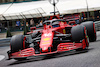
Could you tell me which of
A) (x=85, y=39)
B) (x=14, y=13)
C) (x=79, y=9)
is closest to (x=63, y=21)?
(x=85, y=39)

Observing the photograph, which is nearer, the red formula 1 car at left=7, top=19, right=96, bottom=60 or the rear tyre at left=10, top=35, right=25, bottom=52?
the red formula 1 car at left=7, top=19, right=96, bottom=60

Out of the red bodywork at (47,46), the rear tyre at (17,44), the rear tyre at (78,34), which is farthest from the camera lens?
the rear tyre at (17,44)

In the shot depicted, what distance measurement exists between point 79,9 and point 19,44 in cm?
1575

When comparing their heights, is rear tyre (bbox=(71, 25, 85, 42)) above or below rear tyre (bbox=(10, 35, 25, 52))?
above

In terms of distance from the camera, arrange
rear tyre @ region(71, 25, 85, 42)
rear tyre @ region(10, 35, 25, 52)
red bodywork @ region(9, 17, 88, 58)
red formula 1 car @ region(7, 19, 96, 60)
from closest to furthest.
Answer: red bodywork @ region(9, 17, 88, 58), red formula 1 car @ region(7, 19, 96, 60), rear tyre @ region(71, 25, 85, 42), rear tyre @ region(10, 35, 25, 52)

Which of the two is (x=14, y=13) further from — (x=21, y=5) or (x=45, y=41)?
(x=45, y=41)

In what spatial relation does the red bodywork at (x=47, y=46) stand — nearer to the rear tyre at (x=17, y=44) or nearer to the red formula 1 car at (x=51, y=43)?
the red formula 1 car at (x=51, y=43)

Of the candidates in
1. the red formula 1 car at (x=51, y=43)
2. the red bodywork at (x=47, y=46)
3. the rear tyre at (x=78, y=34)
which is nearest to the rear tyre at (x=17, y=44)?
the red formula 1 car at (x=51, y=43)

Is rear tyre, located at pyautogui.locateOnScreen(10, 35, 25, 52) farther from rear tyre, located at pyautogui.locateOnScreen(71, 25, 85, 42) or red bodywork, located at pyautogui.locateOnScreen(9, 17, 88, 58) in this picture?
rear tyre, located at pyautogui.locateOnScreen(71, 25, 85, 42)

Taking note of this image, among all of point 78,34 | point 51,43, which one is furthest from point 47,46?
point 78,34

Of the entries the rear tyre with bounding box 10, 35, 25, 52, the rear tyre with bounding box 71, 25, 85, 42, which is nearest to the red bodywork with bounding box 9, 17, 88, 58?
the rear tyre with bounding box 71, 25, 85, 42

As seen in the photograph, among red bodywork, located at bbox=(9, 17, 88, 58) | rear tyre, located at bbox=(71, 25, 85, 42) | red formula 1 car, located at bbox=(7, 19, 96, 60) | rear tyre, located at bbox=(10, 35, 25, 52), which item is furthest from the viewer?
rear tyre, located at bbox=(10, 35, 25, 52)

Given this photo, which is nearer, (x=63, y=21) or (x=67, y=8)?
(x=63, y=21)

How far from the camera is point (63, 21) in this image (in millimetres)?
10742
